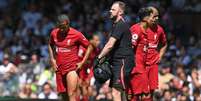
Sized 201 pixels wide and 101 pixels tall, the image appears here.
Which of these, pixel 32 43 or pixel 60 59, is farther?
pixel 32 43

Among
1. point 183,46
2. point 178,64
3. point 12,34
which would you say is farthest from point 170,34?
point 12,34

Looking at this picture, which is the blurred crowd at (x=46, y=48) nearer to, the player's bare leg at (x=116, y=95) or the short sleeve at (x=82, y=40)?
the short sleeve at (x=82, y=40)

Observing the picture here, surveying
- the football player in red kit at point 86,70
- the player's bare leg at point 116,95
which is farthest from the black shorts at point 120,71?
the football player in red kit at point 86,70

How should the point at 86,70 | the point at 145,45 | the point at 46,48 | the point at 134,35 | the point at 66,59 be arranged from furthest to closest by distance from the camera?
the point at 46,48, the point at 86,70, the point at 66,59, the point at 145,45, the point at 134,35

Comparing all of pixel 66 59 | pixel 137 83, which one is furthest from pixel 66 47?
pixel 137 83

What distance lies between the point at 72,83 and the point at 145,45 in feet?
4.96

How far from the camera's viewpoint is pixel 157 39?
13.7m

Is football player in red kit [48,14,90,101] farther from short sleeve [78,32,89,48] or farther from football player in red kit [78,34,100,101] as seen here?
football player in red kit [78,34,100,101]

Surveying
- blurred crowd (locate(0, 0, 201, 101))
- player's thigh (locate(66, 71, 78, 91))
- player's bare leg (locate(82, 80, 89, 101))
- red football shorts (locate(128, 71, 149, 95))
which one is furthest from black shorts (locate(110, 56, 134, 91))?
blurred crowd (locate(0, 0, 201, 101))

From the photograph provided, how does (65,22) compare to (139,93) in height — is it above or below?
above

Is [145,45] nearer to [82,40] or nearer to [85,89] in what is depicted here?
[82,40]

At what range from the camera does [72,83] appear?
1375 centimetres

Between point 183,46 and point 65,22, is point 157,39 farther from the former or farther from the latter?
point 183,46

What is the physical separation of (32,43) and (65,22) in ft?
27.6
